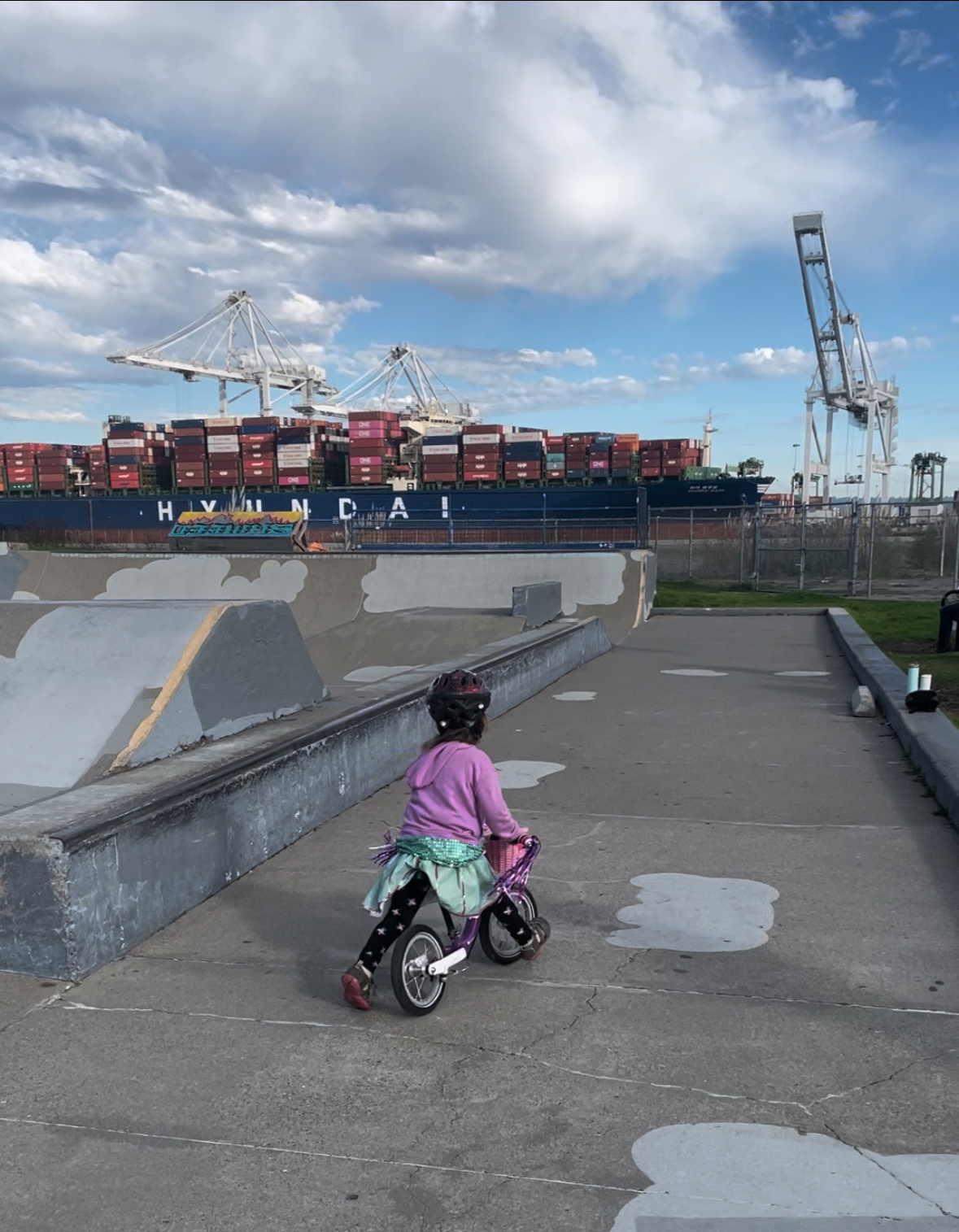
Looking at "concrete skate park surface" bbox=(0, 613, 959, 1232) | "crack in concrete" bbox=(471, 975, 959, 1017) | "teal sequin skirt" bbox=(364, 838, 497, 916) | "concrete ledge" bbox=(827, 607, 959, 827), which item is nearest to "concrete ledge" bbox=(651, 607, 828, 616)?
"concrete ledge" bbox=(827, 607, 959, 827)

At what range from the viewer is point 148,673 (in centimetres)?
568

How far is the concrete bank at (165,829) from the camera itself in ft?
12.3

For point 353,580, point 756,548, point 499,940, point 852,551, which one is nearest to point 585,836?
point 499,940

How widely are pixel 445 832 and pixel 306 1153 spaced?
1.15 meters

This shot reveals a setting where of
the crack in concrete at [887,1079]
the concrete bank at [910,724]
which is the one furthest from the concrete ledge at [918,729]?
the crack in concrete at [887,1079]

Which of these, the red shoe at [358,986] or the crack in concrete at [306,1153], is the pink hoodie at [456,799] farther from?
the crack in concrete at [306,1153]

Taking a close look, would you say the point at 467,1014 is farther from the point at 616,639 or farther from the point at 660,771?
the point at 616,639

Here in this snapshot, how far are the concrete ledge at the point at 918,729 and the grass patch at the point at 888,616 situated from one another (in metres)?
0.45

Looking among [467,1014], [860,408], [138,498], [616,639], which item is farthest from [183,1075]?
[860,408]

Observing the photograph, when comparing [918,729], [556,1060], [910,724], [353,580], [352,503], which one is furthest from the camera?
[352,503]

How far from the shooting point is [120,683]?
5.70 metres

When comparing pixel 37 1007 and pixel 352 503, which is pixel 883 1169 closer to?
pixel 37 1007

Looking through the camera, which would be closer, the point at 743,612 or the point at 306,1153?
the point at 306,1153

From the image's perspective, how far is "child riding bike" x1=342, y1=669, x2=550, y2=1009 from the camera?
11.5ft
